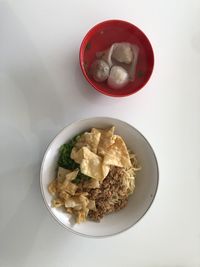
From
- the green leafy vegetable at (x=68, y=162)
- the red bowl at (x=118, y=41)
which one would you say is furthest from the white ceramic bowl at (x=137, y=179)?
the red bowl at (x=118, y=41)

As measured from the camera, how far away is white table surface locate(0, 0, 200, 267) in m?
1.09

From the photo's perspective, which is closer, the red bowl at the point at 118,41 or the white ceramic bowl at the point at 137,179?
the white ceramic bowl at the point at 137,179

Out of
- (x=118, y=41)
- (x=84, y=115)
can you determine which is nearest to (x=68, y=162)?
(x=84, y=115)

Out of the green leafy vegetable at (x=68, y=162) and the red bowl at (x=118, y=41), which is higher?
the red bowl at (x=118, y=41)

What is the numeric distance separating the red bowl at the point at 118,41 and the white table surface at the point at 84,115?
0.03 metres

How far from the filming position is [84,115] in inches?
44.4

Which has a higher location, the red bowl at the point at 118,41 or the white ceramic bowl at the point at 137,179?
the red bowl at the point at 118,41

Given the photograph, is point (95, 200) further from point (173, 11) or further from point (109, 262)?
point (173, 11)

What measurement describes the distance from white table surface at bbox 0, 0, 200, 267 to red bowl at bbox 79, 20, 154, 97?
3cm

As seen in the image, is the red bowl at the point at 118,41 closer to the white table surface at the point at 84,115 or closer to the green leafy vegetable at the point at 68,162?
the white table surface at the point at 84,115

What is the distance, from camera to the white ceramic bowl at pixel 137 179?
102 cm

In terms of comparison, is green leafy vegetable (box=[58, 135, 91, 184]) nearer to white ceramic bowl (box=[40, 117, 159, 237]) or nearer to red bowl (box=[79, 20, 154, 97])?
white ceramic bowl (box=[40, 117, 159, 237])

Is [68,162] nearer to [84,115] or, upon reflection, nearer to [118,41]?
[84,115]

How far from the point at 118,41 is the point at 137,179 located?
43cm
